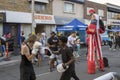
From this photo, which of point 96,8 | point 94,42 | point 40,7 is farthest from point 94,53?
point 96,8

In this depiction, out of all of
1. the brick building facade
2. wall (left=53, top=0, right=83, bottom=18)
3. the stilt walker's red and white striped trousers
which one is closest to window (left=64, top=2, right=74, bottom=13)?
wall (left=53, top=0, right=83, bottom=18)

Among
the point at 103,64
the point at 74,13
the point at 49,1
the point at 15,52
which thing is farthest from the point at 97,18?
the point at 74,13

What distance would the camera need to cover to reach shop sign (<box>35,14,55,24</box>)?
3004 cm

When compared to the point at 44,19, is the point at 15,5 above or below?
above

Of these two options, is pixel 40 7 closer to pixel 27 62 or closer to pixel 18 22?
pixel 18 22

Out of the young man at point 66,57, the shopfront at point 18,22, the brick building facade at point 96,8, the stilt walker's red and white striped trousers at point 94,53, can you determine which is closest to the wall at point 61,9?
the brick building facade at point 96,8

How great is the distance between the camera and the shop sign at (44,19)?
30042 mm

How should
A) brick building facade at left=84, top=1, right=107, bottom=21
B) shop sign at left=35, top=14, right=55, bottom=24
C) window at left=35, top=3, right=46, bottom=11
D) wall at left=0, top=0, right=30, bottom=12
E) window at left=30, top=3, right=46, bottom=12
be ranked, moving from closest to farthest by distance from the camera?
wall at left=0, top=0, right=30, bottom=12 → shop sign at left=35, top=14, right=55, bottom=24 → window at left=30, top=3, right=46, bottom=12 → window at left=35, top=3, right=46, bottom=11 → brick building facade at left=84, top=1, right=107, bottom=21

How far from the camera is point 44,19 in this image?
31.1 meters

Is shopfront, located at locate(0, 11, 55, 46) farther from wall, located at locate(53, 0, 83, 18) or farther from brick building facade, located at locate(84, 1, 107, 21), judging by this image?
brick building facade, located at locate(84, 1, 107, 21)

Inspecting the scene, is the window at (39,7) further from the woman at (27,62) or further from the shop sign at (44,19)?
the woman at (27,62)

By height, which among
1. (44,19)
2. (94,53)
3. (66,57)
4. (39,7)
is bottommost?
(94,53)

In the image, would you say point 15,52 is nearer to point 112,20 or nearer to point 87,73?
point 87,73

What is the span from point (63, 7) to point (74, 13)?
2.96 meters
